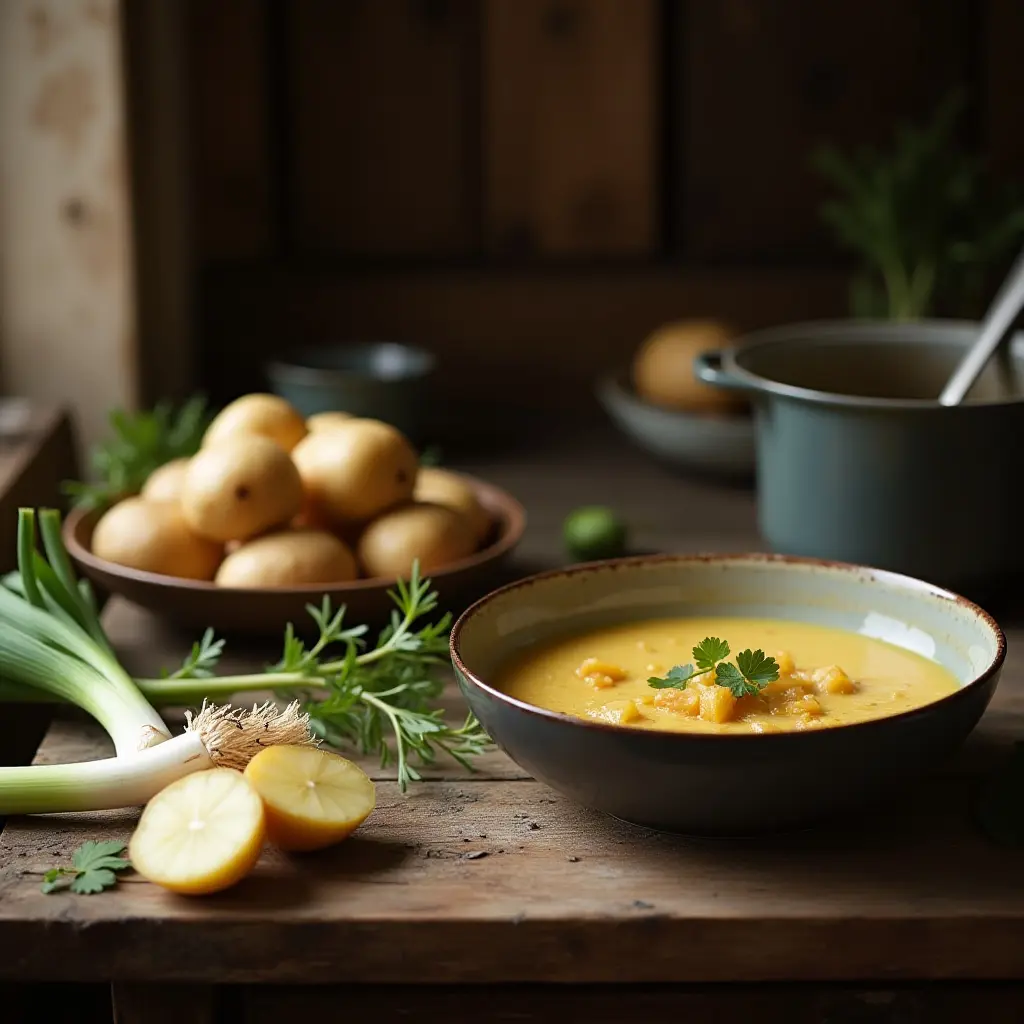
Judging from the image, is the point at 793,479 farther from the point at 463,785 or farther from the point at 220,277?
the point at 220,277

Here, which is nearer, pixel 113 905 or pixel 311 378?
pixel 113 905

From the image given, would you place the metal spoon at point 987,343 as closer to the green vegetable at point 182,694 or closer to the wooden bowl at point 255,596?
the wooden bowl at point 255,596

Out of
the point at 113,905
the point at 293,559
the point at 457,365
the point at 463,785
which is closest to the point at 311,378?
the point at 457,365

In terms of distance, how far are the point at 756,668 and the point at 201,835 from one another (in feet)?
1.06

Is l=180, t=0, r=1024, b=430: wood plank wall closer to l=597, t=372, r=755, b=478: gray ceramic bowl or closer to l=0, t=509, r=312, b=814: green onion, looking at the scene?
l=597, t=372, r=755, b=478: gray ceramic bowl

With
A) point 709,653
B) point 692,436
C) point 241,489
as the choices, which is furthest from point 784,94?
point 709,653

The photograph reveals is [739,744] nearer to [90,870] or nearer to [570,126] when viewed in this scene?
[90,870]

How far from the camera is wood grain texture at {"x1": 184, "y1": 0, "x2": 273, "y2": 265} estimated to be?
1908mm

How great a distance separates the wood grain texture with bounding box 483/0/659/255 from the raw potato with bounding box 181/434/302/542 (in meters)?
0.91

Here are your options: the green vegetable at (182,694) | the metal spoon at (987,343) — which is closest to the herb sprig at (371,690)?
the green vegetable at (182,694)

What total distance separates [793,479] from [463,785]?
432 millimetres

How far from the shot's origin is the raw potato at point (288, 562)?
3.70 ft

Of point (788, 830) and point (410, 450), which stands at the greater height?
point (410, 450)

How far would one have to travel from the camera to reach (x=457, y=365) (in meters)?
1.97
